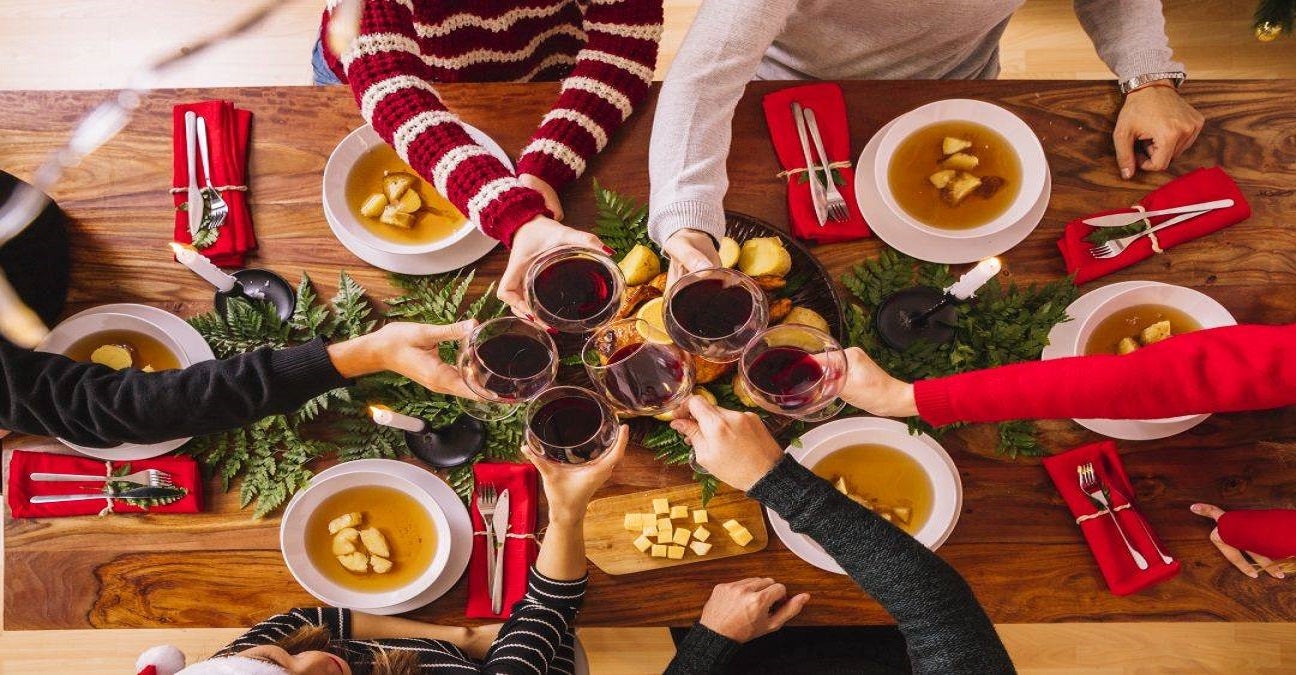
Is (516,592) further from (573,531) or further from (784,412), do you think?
(784,412)


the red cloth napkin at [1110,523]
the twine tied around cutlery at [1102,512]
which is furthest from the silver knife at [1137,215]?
the twine tied around cutlery at [1102,512]

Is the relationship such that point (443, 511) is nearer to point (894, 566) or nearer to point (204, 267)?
point (204, 267)

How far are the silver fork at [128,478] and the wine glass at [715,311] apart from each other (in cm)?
104

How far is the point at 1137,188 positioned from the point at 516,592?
1.49m

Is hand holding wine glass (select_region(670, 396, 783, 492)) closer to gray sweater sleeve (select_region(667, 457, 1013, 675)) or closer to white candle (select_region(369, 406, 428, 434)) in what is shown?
gray sweater sleeve (select_region(667, 457, 1013, 675))

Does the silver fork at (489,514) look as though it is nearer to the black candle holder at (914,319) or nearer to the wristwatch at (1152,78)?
the black candle holder at (914,319)

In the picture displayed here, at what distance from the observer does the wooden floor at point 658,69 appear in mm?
2500

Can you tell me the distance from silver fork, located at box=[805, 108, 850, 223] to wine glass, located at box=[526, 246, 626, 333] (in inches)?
19.3

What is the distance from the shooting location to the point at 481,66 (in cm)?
169

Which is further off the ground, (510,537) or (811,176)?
(811,176)

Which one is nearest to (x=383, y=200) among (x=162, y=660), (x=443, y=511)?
(x=443, y=511)

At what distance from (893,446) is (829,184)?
1.73ft

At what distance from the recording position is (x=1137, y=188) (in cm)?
156

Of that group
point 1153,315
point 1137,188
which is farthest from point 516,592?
point 1137,188
